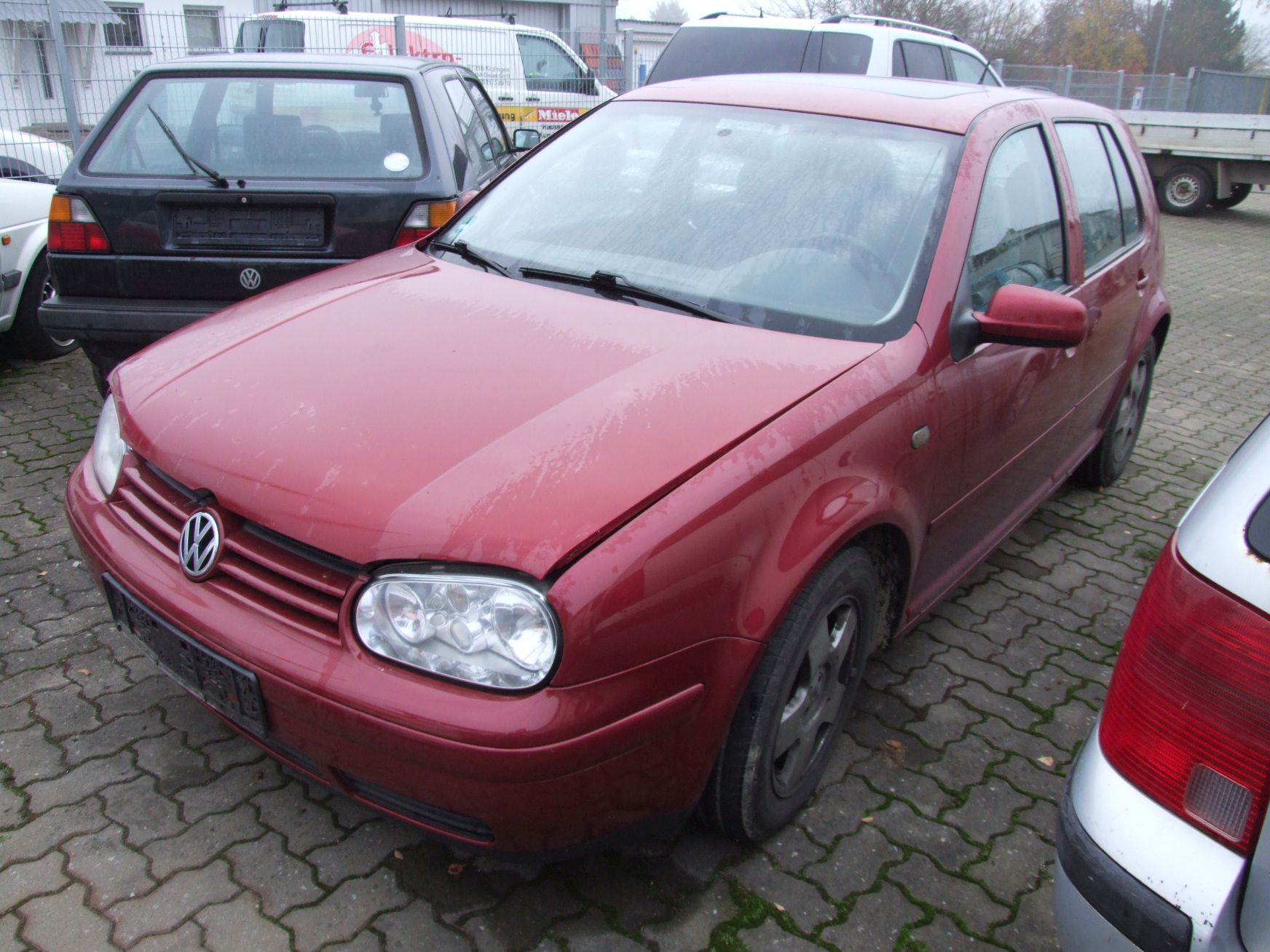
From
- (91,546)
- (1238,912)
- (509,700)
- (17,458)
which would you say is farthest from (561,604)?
(17,458)

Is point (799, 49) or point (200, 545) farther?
point (799, 49)

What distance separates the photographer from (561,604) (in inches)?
65.7

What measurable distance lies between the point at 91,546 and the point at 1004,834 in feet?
7.49

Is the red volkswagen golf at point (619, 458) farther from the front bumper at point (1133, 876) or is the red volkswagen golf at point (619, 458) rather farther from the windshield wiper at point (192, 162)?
the windshield wiper at point (192, 162)

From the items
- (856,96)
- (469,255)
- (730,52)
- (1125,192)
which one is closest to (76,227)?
(469,255)

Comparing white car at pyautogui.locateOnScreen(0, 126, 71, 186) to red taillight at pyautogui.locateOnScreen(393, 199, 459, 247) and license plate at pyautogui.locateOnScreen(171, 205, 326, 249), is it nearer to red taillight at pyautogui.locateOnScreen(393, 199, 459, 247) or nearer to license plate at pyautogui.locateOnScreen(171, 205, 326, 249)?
license plate at pyautogui.locateOnScreen(171, 205, 326, 249)

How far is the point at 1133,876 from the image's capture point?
1.38 metres

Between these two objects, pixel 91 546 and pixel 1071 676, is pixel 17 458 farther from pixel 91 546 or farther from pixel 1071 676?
pixel 1071 676

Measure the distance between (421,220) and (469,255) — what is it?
1451 millimetres

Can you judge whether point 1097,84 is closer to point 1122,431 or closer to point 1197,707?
point 1122,431

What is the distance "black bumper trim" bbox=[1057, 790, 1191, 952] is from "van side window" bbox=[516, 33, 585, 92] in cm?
1162

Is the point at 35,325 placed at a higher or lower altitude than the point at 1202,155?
lower

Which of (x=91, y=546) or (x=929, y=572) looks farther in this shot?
(x=929, y=572)

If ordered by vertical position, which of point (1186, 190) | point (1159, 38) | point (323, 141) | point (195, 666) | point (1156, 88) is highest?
point (1159, 38)
